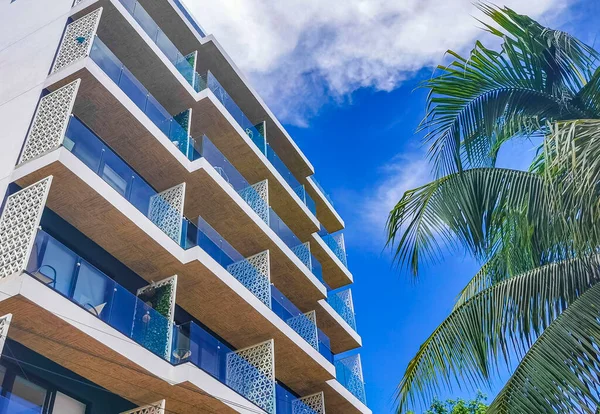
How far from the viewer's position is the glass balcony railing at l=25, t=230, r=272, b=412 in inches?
431

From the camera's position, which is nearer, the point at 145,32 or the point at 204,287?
the point at 204,287

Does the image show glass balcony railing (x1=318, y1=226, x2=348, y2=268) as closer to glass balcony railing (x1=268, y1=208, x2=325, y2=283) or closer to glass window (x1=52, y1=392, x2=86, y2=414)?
glass balcony railing (x1=268, y1=208, x2=325, y2=283)

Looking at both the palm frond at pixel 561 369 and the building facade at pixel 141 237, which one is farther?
the building facade at pixel 141 237

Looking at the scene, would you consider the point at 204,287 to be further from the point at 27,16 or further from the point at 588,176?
the point at 588,176

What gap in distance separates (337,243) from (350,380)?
21.4 ft

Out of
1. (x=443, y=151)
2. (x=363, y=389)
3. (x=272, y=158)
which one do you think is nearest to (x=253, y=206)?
(x=272, y=158)

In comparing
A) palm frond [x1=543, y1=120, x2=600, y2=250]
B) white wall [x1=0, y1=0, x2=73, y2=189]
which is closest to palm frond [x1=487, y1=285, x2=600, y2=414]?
palm frond [x1=543, y1=120, x2=600, y2=250]

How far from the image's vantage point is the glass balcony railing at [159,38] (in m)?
17.3

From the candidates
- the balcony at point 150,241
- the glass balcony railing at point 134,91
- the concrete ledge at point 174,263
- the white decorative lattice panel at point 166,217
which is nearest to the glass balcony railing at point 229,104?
the glass balcony railing at point 134,91

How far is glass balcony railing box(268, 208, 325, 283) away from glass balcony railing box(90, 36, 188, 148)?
4.69 metres

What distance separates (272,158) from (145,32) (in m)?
6.76

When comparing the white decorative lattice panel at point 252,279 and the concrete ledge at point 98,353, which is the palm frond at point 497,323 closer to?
the concrete ledge at point 98,353

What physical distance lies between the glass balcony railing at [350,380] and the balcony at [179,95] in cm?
587

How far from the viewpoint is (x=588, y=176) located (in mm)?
6504
